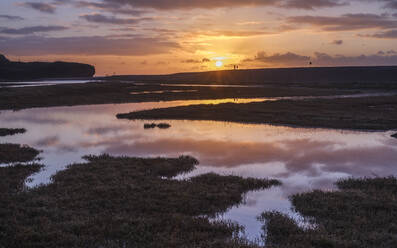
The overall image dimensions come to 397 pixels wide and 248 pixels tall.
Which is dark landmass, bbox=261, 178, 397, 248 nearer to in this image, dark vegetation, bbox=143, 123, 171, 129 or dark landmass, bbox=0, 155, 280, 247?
dark landmass, bbox=0, 155, 280, 247

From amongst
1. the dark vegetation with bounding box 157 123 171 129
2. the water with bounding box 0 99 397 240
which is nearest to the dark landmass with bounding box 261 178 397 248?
the water with bounding box 0 99 397 240

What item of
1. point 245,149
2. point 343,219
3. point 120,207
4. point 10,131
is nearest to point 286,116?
point 245,149

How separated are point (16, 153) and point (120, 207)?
1304 centimetres

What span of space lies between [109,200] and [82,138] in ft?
55.8

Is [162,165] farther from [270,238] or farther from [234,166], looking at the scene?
[270,238]

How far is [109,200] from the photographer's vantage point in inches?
583

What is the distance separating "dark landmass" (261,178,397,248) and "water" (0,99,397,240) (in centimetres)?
66

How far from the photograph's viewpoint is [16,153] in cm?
2383

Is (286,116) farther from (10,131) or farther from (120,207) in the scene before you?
(120,207)

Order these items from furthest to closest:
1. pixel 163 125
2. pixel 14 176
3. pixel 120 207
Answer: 1. pixel 163 125
2. pixel 14 176
3. pixel 120 207

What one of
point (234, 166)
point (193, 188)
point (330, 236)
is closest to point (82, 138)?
point (234, 166)

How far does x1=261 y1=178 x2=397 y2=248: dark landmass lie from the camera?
11.0 m

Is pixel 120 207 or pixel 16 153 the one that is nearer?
pixel 120 207

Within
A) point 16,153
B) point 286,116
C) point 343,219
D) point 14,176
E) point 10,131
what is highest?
point 286,116
